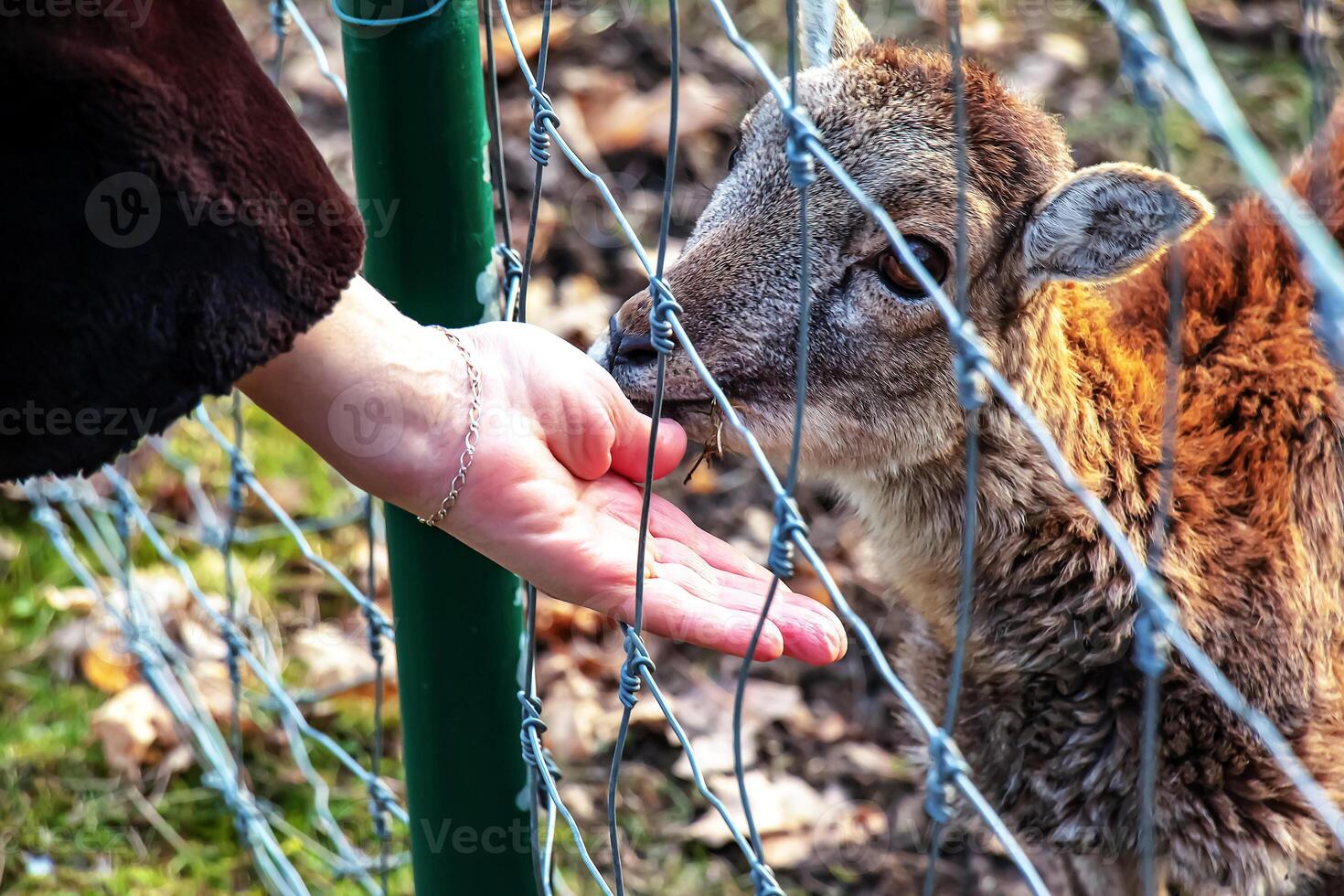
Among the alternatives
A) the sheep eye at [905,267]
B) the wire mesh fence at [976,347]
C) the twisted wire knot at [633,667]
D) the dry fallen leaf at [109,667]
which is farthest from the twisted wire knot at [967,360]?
the dry fallen leaf at [109,667]

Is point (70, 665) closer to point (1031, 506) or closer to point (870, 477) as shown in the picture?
point (870, 477)

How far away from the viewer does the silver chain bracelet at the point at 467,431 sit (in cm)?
190

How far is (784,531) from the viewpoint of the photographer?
4.60ft

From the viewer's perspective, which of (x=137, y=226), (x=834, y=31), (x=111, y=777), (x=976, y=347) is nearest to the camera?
(x=976, y=347)

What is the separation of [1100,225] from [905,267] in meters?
0.35

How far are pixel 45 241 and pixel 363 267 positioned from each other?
2.06 ft

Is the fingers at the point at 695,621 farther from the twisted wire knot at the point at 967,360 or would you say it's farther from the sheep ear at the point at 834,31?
the sheep ear at the point at 834,31

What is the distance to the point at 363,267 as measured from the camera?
2.11 metres

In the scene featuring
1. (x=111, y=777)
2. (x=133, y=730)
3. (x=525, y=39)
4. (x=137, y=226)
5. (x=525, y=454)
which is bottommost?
(x=111, y=777)

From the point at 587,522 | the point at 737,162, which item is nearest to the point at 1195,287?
the point at 737,162

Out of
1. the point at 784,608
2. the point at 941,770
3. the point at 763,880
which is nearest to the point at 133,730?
the point at 784,608

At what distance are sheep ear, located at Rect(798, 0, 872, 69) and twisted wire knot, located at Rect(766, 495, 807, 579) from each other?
1625 millimetres

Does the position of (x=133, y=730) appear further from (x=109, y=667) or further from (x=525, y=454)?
(x=525, y=454)

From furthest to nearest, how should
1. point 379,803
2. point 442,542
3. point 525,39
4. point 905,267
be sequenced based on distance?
point 525,39 < point 379,803 < point 905,267 < point 442,542
